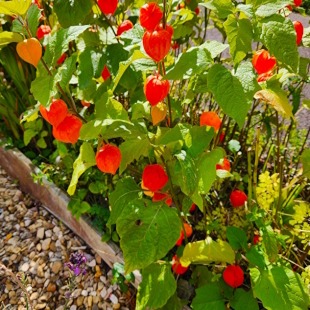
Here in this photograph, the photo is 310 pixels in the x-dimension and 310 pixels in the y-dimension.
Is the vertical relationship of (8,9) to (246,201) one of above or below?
above

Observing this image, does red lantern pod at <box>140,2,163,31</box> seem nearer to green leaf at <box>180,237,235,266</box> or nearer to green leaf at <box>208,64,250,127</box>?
green leaf at <box>208,64,250,127</box>

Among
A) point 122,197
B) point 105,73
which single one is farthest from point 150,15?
point 122,197

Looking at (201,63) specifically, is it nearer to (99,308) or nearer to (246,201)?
(246,201)

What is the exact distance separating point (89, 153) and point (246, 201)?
A: 63 centimetres

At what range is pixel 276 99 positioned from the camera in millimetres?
796

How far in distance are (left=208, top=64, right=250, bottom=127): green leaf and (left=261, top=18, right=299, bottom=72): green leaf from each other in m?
0.09

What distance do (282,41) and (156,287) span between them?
0.78 m

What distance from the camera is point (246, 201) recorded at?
1337 millimetres

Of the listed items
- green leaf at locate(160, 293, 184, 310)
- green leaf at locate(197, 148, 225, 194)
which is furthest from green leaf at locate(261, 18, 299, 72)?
green leaf at locate(160, 293, 184, 310)

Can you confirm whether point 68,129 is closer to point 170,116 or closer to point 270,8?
point 170,116

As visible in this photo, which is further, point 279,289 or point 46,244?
point 46,244

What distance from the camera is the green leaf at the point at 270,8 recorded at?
0.72m

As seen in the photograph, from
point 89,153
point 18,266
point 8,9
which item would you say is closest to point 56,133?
point 89,153

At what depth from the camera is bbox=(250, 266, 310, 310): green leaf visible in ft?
3.23
